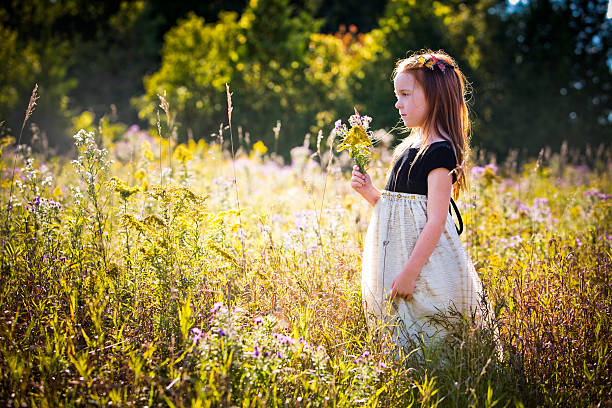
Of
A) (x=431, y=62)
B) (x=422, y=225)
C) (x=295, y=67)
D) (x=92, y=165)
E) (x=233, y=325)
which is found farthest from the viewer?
(x=295, y=67)

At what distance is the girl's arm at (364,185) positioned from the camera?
241 centimetres

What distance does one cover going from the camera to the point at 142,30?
55.7ft

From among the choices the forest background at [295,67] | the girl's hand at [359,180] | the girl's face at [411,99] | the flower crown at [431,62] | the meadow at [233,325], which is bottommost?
the meadow at [233,325]

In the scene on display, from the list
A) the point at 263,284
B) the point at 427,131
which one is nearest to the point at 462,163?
the point at 427,131

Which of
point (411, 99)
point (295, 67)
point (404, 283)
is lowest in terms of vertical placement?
point (404, 283)

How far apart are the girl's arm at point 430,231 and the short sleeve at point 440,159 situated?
0.02 meters

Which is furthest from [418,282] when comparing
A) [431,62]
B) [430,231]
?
[431,62]

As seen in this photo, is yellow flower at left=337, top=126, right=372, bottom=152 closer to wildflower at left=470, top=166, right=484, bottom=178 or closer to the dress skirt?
the dress skirt

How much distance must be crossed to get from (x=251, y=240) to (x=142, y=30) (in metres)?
16.3

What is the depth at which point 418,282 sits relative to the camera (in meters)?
2.21

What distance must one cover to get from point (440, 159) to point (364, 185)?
443 millimetres

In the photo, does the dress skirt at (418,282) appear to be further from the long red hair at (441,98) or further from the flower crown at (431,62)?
the flower crown at (431,62)

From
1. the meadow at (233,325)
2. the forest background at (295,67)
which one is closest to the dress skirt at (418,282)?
the meadow at (233,325)

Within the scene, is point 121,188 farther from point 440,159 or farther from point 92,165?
point 440,159
